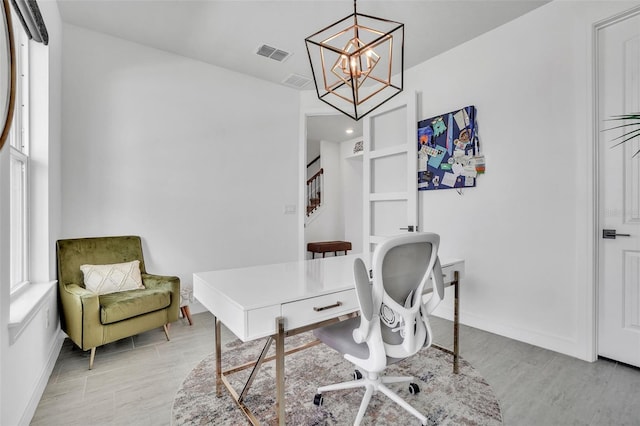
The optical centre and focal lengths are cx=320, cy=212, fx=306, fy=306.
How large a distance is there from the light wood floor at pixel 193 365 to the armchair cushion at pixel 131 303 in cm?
33

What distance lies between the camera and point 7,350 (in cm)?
134

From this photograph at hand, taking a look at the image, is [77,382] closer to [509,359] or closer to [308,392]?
[308,392]

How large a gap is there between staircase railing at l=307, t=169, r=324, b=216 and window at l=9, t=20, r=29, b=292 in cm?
537

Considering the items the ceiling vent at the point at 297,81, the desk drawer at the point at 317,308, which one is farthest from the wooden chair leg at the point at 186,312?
the ceiling vent at the point at 297,81

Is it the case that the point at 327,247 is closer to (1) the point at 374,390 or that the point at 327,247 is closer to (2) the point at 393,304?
(1) the point at 374,390

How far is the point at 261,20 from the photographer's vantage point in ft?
8.50

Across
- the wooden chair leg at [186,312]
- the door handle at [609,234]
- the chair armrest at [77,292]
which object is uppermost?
the door handle at [609,234]

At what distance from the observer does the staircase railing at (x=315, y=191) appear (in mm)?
7221

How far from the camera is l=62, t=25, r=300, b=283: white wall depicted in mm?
2746

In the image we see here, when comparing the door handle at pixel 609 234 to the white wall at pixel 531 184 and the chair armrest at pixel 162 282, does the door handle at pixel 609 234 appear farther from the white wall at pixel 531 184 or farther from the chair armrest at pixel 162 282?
the chair armrest at pixel 162 282

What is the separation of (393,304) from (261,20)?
252cm

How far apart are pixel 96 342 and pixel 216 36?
2.73 m

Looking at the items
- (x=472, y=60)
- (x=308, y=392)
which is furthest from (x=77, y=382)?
(x=472, y=60)

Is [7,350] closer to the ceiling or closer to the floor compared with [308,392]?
closer to the ceiling
